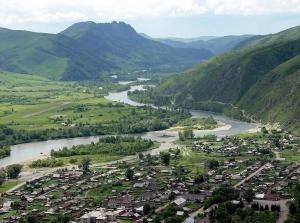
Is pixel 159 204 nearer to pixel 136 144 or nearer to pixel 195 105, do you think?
pixel 136 144

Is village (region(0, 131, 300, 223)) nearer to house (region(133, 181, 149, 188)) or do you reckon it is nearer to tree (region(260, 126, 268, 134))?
house (region(133, 181, 149, 188))

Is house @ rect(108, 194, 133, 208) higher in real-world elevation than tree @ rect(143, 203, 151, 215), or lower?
lower

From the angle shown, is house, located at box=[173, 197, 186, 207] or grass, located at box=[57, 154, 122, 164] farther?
grass, located at box=[57, 154, 122, 164]

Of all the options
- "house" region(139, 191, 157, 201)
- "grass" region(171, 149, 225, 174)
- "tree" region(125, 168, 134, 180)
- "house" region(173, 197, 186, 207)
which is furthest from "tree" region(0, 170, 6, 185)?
"house" region(173, 197, 186, 207)

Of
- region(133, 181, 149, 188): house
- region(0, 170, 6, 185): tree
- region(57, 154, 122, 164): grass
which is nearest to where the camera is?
region(133, 181, 149, 188): house

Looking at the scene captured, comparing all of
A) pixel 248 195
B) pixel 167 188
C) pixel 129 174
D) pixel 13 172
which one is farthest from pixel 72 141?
pixel 248 195

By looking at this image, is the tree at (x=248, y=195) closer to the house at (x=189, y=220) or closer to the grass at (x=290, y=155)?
the house at (x=189, y=220)

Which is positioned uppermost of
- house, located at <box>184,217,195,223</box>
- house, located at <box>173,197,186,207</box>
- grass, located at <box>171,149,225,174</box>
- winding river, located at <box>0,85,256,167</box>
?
house, located at <box>184,217,195,223</box>

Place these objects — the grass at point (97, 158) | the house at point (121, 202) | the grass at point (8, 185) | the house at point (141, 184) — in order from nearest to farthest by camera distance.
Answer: the house at point (121, 202) → the house at point (141, 184) → the grass at point (8, 185) → the grass at point (97, 158)

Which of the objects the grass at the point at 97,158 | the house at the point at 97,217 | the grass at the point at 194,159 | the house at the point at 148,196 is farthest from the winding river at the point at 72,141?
the house at the point at 97,217

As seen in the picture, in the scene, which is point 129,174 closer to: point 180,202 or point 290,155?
point 180,202
